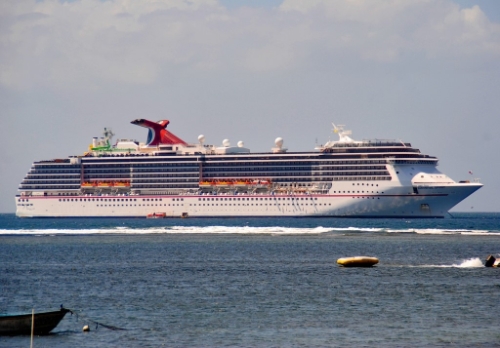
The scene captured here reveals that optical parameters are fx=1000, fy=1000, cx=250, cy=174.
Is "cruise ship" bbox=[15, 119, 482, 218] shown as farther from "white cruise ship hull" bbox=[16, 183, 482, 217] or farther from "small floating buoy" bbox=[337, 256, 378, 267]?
"small floating buoy" bbox=[337, 256, 378, 267]

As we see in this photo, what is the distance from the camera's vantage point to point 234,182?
147250mm

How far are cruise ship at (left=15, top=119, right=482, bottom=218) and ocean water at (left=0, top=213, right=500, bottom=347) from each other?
51800mm

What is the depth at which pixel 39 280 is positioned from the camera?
5375 cm

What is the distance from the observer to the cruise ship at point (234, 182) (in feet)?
447

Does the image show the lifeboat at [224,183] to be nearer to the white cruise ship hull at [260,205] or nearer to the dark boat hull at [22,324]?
the white cruise ship hull at [260,205]

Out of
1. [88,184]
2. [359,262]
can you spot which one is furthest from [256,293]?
[88,184]

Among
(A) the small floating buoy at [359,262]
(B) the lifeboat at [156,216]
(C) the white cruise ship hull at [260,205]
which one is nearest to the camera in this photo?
(A) the small floating buoy at [359,262]

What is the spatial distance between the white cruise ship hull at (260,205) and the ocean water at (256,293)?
50.9 m

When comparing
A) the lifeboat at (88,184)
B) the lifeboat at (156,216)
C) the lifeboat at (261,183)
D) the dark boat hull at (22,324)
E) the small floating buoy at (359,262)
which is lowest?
the dark boat hull at (22,324)

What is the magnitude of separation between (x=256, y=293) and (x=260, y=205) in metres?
94.3

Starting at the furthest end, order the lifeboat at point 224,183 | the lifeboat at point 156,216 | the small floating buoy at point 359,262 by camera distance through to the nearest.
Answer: the lifeboat at point 156,216 → the lifeboat at point 224,183 → the small floating buoy at point 359,262

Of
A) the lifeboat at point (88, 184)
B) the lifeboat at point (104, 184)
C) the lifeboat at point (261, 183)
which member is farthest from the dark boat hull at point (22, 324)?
the lifeboat at point (88, 184)

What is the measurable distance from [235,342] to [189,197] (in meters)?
113

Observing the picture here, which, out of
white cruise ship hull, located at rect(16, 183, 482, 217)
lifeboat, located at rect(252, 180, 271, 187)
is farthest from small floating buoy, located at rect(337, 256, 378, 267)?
lifeboat, located at rect(252, 180, 271, 187)
